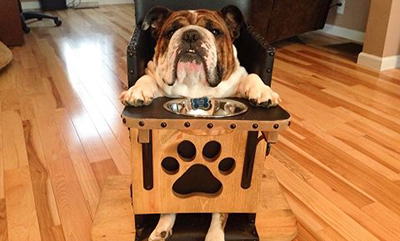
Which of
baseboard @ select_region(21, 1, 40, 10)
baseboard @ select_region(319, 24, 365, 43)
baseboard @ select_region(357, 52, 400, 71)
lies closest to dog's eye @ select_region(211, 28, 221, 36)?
baseboard @ select_region(357, 52, 400, 71)

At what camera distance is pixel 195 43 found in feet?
3.53

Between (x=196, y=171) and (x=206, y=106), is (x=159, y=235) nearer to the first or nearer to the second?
(x=196, y=171)

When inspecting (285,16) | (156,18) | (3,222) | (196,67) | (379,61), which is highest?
(156,18)

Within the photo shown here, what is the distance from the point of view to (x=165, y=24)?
121cm

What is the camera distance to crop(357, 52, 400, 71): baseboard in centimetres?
289

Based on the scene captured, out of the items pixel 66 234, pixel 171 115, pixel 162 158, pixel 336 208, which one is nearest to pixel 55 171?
pixel 66 234

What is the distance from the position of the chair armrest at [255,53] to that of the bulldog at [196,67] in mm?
30

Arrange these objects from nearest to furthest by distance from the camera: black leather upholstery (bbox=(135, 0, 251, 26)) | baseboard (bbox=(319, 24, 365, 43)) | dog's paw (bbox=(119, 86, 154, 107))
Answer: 1. dog's paw (bbox=(119, 86, 154, 107))
2. black leather upholstery (bbox=(135, 0, 251, 26))
3. baseboard (bbox=(319, 24, 365, 43))

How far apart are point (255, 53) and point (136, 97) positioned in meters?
0.43

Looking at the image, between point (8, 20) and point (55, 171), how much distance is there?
7.62ft

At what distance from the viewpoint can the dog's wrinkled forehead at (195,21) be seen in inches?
46.0

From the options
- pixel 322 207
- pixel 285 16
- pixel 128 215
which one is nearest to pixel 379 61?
pixel 285 16

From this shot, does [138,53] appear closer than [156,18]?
Yes

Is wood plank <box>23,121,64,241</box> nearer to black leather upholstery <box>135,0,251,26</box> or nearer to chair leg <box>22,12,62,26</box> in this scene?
black leather upholstery <box>135,0,251,26</box>
